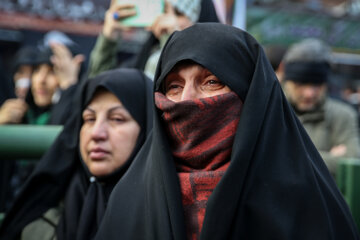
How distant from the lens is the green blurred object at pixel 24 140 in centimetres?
232

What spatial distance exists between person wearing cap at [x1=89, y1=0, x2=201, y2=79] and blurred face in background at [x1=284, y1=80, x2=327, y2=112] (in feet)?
3.38

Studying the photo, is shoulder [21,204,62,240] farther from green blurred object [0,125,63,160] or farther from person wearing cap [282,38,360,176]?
person wearing cap [282,38,360,176]

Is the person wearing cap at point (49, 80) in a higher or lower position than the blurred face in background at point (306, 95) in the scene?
higher

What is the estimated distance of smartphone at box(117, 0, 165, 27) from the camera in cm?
271

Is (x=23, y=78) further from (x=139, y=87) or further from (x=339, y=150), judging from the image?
(x=339, y=150)

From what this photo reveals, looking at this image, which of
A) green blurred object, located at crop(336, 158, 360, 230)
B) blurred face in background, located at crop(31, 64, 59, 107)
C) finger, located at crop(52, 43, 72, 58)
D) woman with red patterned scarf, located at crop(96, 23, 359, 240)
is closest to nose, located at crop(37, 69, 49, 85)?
blurred face in background, located at crop(31, 64, 59, 107)

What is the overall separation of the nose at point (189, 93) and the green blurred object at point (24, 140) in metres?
1.25

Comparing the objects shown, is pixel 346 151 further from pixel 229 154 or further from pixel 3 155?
pixel 3 155

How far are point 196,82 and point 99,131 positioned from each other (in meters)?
0.75

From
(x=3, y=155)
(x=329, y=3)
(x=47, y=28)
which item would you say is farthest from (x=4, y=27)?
(x=329, y=3)

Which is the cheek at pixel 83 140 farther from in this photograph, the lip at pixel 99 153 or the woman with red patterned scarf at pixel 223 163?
the woman with red patterned scarf at pixel 223 163

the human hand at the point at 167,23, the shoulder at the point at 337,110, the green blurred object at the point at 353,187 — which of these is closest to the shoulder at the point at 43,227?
the human hand at the point at 167,23

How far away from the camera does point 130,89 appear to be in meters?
2.24

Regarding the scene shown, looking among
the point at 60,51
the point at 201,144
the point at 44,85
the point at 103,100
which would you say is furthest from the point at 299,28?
the point at 201,144
